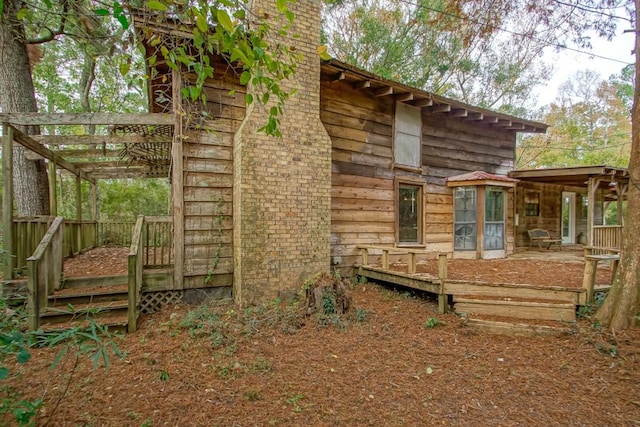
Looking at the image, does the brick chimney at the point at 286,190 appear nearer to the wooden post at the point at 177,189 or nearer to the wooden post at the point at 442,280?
the wooden post at the point at 177,189

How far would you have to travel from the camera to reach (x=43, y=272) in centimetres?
445

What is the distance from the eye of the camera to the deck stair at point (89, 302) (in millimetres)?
4469

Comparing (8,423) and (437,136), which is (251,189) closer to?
(8,423)

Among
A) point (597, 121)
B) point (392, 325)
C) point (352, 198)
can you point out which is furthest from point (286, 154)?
point (597, 121)

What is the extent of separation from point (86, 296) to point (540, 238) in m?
12.5

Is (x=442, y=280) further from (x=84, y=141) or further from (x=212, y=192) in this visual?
(x=84, y=141)

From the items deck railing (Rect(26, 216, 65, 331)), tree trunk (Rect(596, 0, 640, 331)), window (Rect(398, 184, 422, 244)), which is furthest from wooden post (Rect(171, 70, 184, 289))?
tree trunk (Rect(596, 0, 640, 331))

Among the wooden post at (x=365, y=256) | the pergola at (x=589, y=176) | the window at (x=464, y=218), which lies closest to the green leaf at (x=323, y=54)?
the wooden post at (x=365, y=256)

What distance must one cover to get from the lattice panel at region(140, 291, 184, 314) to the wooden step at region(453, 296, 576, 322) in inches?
184

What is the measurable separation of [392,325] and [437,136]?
19.4ft

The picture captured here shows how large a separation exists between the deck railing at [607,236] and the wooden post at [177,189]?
857 centimetres

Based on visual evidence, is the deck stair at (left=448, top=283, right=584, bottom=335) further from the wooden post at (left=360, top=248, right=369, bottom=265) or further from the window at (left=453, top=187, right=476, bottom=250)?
the window at (left=453, top=187, right=476, bottom=250)

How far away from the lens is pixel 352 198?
7371 millimetres

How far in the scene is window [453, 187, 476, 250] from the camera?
8.88 m
